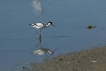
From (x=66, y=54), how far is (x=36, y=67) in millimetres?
1871

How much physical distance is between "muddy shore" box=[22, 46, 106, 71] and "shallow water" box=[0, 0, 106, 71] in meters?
0.59

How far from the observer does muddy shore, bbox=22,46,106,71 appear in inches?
424

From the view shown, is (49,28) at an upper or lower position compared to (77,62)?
lower

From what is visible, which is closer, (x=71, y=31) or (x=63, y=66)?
(x=63, y=66)

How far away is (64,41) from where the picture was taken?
14.6m

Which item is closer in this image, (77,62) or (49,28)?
(77,62)

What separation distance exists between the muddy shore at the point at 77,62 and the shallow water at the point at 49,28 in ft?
1.92

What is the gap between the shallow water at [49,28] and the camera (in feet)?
43.2

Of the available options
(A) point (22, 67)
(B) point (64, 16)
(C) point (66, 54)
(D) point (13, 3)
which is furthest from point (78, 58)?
(D) point (13, 3)

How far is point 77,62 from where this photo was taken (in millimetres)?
11438

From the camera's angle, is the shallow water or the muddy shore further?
the shallow water

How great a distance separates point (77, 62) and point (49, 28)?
5667mm

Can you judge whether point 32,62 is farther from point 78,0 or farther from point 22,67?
point 78,0

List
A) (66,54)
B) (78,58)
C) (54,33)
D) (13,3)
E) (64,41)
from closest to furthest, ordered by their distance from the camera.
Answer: (78,58) < (66,54) < (64,41) < (54,33) < (13,3)
